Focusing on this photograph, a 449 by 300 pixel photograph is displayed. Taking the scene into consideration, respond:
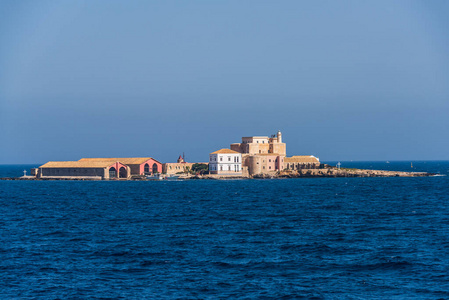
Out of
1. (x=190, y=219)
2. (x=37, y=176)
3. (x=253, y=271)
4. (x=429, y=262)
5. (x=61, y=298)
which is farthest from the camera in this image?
(x=37, y=176)

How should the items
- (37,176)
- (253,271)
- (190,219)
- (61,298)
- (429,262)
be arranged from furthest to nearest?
(37,176), (190,219), (429,262), (253,271), (61,298)

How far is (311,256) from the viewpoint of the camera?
37.1 metres

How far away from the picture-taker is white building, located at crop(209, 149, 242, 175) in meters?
148

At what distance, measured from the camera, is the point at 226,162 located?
489 feet

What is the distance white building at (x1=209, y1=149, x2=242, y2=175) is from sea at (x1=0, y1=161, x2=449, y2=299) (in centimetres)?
8108

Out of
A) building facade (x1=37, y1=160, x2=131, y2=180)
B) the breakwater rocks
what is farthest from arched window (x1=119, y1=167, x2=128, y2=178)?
the breakwater rocks

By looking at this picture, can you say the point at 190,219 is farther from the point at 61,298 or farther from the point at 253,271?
the point at 61,298

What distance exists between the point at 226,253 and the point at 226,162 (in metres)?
111

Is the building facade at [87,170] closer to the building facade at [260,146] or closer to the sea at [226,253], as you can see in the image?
the building facade at [260,146]

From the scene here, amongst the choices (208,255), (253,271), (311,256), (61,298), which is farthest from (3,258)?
(311,256)

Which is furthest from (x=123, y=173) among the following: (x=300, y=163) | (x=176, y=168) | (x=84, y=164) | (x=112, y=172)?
(x=300, y=163)

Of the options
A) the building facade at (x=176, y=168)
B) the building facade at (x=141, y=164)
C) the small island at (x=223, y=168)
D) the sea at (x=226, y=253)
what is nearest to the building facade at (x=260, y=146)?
the small island at (x=223, y=168)

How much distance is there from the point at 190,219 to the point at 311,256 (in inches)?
890

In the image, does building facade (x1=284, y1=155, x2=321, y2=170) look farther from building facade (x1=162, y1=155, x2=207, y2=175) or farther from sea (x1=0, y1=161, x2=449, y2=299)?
sea (x1=0, y1=161, x2=449, y2=299)
